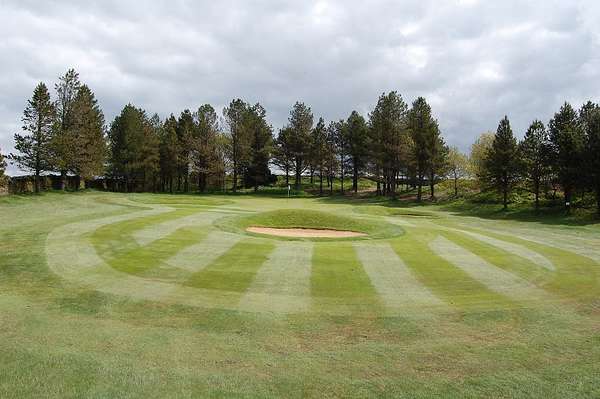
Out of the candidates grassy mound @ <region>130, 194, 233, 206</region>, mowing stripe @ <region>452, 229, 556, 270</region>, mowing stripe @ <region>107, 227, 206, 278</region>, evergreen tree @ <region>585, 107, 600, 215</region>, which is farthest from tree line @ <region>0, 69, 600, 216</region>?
mowing stripe @ <region>107, 227, 206, 278</region>

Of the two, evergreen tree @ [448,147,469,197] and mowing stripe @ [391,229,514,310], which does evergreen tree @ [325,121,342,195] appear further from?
mowing stripe @ [391,229,514,310]

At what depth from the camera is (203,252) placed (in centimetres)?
1700

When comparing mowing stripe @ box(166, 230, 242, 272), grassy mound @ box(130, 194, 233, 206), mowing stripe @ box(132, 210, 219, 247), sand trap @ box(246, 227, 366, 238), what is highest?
grassy mound @ box(130, 194, 233, 206)

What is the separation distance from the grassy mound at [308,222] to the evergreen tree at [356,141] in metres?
53.1

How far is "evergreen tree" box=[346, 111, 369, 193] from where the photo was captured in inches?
3255

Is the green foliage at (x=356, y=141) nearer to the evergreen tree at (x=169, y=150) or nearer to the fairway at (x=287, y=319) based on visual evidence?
the evergreen tree at (x=169, y=150)

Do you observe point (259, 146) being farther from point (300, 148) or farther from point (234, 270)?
point (234, 270)

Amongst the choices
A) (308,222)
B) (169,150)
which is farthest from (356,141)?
(308,222)

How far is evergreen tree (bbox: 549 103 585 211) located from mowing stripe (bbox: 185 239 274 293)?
40388mm

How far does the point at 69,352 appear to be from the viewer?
7.96 m

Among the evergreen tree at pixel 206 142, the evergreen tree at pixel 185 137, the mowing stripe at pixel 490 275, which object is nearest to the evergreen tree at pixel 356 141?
the evergreen tree at pixel 206 142

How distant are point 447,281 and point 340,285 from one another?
12.4ft

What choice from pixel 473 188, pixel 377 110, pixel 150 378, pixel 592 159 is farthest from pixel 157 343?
pixel 473 188

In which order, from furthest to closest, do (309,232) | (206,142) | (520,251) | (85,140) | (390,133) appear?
(206,142) < (390,133) < (85,140) < (309,232) < (520,251)
